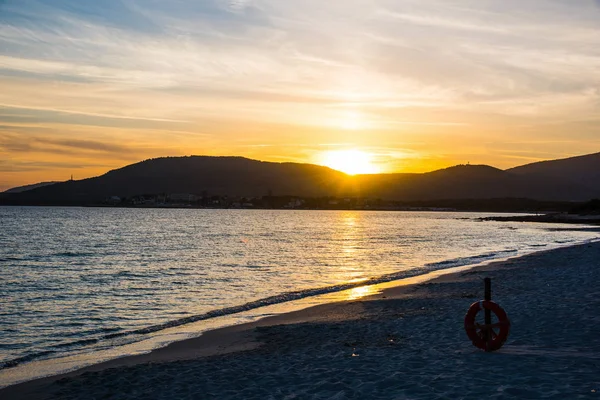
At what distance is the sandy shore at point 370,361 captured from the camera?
9555 mm

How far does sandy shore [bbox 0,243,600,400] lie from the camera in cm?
955

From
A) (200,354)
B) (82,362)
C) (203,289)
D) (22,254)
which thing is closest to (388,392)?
(200,354)

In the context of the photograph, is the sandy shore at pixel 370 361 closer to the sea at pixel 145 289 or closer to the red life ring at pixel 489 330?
the red life ring at pixel 489 330

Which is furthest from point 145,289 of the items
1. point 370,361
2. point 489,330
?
point 489,330

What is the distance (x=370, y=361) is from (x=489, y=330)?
264 centimetres

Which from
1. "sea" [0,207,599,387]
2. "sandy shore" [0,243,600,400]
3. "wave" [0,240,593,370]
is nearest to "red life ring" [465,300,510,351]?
"sandy shore" [0,243,600,400]

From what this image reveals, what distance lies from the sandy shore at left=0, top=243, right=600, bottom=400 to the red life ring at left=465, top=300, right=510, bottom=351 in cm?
22

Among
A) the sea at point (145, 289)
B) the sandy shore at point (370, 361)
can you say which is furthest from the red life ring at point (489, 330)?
the sea at point (145, 289)

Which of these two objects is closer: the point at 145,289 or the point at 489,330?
the point at 489,330

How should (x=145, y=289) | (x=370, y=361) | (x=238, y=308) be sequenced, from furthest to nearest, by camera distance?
1. (x=145, y=289)
2. (x=238, y=308)
3. (x=370, y=361)

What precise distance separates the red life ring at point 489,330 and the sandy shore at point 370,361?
8.5 inches

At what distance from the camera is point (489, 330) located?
11711 millimetres

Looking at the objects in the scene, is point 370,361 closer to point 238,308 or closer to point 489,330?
point 489,330

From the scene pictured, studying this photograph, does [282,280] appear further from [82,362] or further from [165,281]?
Result: [82,362]
